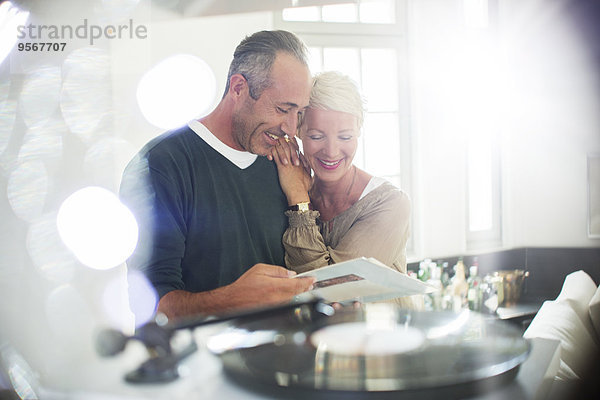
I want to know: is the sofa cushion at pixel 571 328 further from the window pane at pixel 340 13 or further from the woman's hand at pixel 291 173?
the window pane at pixel 340 13

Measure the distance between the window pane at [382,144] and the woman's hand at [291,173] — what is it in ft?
2.71

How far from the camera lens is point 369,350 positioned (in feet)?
2.29

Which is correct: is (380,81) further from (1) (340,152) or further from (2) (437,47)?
(1) (340,152)

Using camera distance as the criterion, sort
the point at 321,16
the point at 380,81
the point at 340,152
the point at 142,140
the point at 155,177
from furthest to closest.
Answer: the point at 380,81 → the point at 321,16 → the point at 142,140 → the point at 340,152 → the point at 155,177

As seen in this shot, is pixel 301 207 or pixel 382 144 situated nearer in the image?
pixel 301 207

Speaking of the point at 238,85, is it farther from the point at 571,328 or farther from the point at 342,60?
the point at 571,328

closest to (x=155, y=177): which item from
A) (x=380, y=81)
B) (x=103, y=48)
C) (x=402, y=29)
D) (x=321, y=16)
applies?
(x=103, y=48)

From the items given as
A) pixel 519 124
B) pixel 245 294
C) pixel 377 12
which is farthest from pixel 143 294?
pixel 519 124

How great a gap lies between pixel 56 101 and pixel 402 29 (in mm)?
1581

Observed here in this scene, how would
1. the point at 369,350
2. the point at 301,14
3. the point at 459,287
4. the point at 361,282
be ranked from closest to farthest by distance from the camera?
the point at 369,350 < the point at 361,282 < the point at 301,14 < the point at 459,287

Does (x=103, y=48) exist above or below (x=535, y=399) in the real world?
above

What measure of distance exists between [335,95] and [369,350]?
0.75 m

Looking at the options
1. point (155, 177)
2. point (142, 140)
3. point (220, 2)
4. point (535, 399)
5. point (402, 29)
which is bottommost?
point (535, 399)

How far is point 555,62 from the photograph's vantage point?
254 cm
